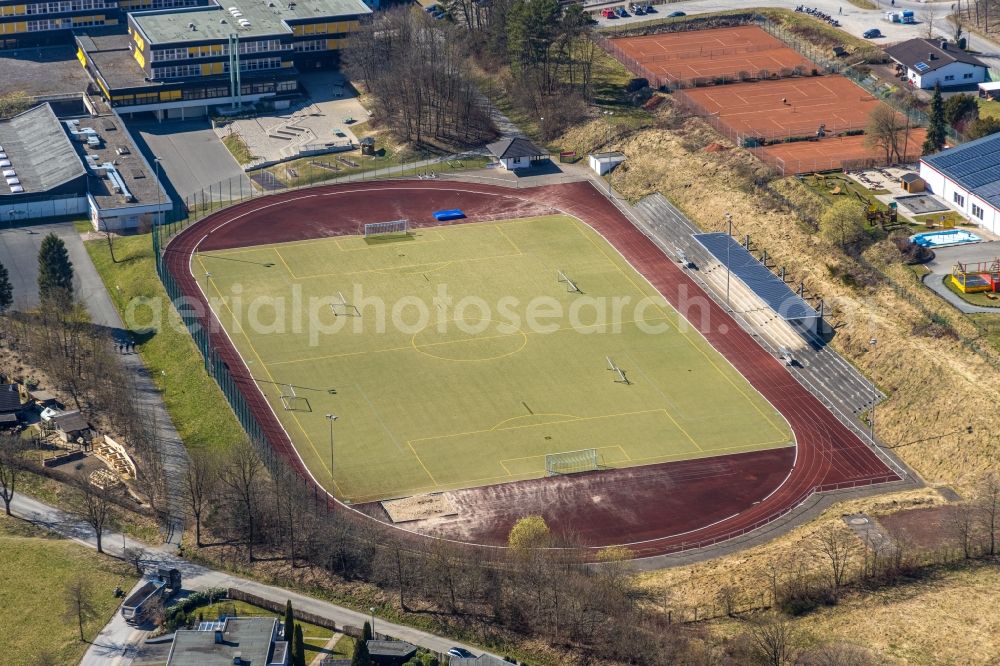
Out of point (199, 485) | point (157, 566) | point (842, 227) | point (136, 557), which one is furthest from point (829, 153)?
point (136, 557)

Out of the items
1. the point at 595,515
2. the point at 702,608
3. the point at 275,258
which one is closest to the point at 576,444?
→ the point at 595,515

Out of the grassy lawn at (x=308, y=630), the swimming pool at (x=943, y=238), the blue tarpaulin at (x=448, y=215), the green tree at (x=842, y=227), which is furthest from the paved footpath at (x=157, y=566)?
the swimming pool at (x=943, y=238)

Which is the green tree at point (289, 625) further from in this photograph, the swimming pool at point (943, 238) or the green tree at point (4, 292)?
the swimming pool at point (943, 238)

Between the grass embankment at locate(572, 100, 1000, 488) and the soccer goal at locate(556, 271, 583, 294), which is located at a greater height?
the grass embankment at locate(572, 100, 1000, 488)

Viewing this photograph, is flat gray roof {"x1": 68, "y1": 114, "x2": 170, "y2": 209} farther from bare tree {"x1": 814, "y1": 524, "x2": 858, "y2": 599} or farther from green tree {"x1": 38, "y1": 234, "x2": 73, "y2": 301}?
bare tree {"x1": 814, "y1": 524, "x2": 858, "y2": 599}

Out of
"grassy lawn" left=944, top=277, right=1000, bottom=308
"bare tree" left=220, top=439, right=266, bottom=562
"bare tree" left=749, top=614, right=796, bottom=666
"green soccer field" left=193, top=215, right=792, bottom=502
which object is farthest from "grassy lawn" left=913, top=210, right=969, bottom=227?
"bare tree" left=220, top=439, right=266, bottom=562

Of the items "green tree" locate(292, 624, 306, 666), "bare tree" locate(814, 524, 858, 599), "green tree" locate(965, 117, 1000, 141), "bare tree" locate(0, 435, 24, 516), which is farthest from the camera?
"green tree" locate(965, 117, 1000, 141)

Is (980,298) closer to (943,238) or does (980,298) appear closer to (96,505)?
(943,238)

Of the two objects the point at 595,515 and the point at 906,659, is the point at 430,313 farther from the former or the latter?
the point at 906,659
